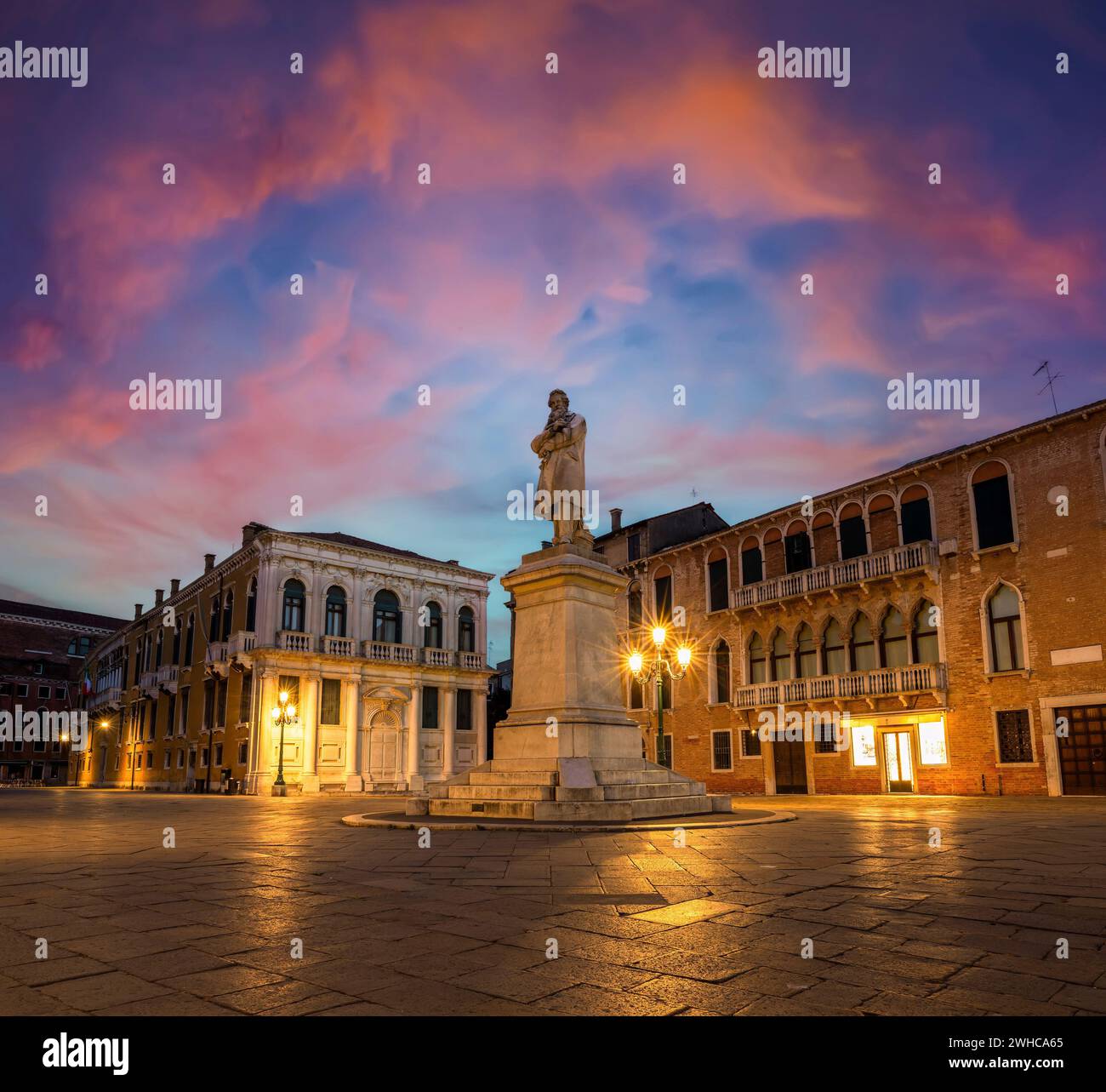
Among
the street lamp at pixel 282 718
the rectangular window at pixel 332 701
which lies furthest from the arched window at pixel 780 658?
the rectangular window at pixel 332 701

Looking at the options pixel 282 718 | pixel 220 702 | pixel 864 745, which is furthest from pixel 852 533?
pixel 220 702

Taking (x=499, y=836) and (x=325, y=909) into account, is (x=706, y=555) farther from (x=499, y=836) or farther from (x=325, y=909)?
(x=325, y=909)

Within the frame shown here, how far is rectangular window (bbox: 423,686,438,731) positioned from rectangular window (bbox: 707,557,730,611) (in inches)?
620

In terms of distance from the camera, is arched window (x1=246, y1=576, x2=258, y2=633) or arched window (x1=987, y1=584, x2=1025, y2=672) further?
arched window (x1=246, y1=576, x2=258, y2=633)

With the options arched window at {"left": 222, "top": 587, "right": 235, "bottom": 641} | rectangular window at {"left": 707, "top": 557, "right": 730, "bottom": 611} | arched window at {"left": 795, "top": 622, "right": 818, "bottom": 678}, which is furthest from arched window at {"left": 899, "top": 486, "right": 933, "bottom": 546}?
arched window at {"left": 222, "top": 587, "right": 235, "bottom": 641}

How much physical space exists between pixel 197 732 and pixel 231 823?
3118 cm

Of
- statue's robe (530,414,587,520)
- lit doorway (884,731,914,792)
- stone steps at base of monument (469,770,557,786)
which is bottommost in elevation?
lit doorway (884,731,914,792)

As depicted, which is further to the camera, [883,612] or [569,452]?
[883,612]

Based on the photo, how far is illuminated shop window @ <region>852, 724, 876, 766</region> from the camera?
2638 centimetres

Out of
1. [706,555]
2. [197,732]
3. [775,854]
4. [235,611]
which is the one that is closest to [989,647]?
[706,555]

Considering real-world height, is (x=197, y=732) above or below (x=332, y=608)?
below

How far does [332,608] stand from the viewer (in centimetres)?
3894

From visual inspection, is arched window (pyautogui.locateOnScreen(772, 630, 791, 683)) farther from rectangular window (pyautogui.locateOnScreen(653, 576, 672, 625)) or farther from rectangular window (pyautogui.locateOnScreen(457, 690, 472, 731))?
rectangular window (pyautogui.locateOnScreen(457, 690, 472, 731))

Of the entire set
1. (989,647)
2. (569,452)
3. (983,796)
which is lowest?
(983,796)
